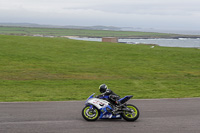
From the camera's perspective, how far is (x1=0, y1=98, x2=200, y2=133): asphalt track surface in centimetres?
897

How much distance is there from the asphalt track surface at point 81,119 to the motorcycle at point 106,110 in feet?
0.59

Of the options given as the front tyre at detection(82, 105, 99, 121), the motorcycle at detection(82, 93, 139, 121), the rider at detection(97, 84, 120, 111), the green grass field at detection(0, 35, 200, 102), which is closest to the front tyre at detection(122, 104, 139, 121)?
the motorcycle at detection(82, 93, 139, 121)

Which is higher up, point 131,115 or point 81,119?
point 131,115

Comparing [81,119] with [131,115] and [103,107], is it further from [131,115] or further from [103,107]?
[131,115]

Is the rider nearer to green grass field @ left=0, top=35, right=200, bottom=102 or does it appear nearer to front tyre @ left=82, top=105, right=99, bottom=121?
front tyre @ left=82, top=105, right=99, bottom=121

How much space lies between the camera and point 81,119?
1026 cm

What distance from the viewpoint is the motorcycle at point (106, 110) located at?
9.91 metres

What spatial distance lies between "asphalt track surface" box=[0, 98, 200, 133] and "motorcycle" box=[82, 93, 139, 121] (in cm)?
18

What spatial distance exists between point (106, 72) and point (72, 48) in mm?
15782

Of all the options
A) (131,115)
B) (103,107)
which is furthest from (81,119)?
(131,115)

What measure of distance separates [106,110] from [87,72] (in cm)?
1477

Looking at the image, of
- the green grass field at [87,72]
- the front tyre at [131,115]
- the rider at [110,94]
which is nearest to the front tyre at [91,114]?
the rider at [110,94]

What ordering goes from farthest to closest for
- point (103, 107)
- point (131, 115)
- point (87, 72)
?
point (87, 72)
point (131, 115)
point (103, 107)

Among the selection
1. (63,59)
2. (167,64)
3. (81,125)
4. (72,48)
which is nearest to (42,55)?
(63,59)
